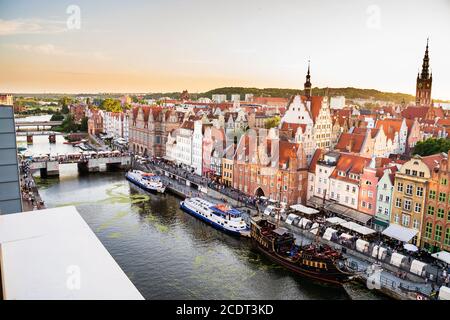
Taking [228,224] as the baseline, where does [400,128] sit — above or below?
above

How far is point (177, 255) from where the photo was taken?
440 inches

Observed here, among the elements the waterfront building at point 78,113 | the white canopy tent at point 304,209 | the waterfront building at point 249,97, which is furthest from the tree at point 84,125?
the white canopy tent at point 304,209


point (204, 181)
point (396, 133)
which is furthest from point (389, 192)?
point (396, 133)

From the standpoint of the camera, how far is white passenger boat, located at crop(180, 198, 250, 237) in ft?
42.8

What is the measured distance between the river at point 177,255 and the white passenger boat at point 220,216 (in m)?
0.25

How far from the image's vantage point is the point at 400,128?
21.0 metres

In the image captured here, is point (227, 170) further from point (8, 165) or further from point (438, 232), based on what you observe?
point (8, 165)

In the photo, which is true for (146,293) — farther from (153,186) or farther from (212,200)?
(153,186)

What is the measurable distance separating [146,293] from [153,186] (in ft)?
31.7

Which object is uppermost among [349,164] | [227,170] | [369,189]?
[349,164]

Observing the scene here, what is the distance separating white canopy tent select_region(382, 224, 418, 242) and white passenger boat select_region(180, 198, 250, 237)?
13.2ft

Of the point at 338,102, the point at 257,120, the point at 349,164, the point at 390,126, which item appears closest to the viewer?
the point at 349,164

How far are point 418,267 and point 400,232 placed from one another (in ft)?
6.12
